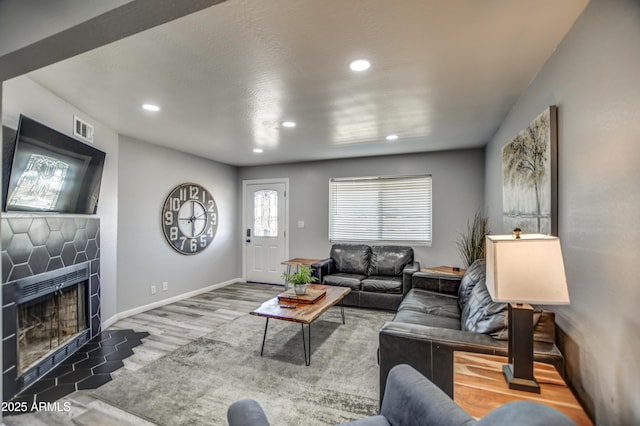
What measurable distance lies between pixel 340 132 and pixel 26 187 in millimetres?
3012

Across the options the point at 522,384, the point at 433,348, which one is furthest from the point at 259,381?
the point at 522,384

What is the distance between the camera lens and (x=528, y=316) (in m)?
1.28

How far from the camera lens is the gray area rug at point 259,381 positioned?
6.53 feet

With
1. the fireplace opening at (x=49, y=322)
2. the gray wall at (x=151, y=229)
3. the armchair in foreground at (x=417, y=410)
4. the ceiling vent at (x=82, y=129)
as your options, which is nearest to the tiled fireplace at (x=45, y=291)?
the fireplace opening at (x=49, y=322)

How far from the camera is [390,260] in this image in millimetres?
4648

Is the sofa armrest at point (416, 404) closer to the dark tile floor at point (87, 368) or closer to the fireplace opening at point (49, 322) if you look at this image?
the dark tile floor at point (87, 368)

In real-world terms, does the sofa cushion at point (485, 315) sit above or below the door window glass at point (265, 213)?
below

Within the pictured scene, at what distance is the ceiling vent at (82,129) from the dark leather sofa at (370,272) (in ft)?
10.6

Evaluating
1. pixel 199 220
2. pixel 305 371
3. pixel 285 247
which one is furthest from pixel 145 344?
pixel 285 247

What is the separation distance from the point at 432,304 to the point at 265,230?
3.80 m

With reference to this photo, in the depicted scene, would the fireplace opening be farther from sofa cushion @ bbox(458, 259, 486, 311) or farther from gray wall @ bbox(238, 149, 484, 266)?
sofa cushion @ bbox(458, 259, 486, 311)

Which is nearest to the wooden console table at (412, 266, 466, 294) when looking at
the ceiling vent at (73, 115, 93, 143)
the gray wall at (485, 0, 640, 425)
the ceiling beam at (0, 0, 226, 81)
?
the gray wall at (485, 0, 640, 425)

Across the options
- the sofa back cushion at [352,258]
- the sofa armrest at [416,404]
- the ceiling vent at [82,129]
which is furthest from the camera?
the sofa back cushion at [352,258]

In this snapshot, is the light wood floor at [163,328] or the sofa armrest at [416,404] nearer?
the sofa armrest at [416,404]
